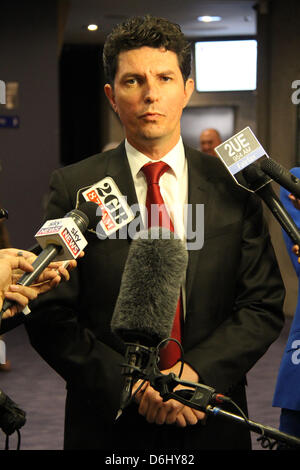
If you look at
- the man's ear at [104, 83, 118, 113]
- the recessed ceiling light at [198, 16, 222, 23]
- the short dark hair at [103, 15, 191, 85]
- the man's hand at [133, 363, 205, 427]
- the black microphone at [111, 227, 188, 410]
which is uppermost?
the recessed ceiling light at [198, 16, 222, 23]

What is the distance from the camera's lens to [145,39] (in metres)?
1.79

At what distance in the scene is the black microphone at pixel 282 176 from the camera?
1.55 m

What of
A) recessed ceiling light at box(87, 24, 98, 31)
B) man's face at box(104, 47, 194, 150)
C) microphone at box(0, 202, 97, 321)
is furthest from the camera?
recessed ceiling light at box(87, 24, 98, 31)

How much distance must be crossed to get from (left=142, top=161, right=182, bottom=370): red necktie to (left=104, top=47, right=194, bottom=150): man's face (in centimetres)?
7

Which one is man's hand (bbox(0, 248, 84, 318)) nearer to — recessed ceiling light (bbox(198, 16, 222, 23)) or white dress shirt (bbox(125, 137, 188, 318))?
white dress shirt (bbox(125, 137, 188, 318))

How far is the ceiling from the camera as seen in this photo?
8344mm

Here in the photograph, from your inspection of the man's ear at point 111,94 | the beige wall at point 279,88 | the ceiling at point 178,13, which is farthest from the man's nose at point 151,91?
the ceiling at point 178,13

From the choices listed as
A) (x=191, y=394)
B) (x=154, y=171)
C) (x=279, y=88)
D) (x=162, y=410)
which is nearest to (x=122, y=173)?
(x=154, y=171)

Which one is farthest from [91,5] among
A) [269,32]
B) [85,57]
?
[85,57]

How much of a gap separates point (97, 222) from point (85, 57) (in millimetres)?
10295

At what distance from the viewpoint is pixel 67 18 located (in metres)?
9.04

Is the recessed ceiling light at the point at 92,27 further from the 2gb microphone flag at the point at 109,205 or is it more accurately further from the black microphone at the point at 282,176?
the black microphone at the point at 282,176

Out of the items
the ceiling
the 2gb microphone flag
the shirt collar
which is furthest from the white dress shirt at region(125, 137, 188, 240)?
the ceiling

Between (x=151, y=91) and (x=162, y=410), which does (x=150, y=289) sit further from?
(x=151, y=91)
